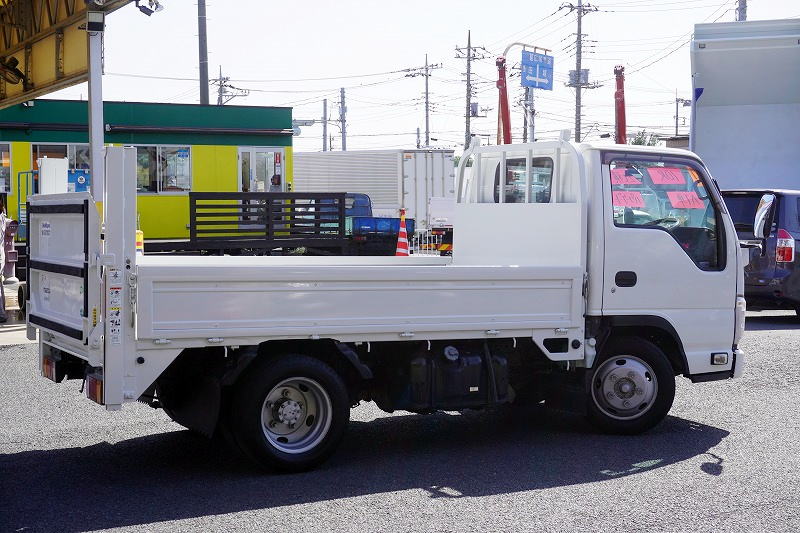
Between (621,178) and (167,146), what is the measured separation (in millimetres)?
19823

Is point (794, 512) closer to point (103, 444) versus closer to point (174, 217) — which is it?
point (103, 444)

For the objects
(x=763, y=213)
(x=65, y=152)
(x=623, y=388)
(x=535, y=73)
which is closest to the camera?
(x=623, y=388)

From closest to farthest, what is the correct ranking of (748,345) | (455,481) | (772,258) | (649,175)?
(455,481) < (649,175) < (748,345) < (772,258)

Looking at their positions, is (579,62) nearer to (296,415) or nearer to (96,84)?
(96,84)

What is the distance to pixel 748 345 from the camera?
12.8 meters

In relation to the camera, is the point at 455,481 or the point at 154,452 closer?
the point at 455,481

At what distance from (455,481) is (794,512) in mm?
2049

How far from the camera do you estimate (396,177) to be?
36.7m

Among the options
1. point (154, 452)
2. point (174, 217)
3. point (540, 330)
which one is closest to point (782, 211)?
point (540, 330)

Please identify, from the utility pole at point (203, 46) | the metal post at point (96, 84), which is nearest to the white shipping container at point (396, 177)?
the utility pole at point (203, 46)

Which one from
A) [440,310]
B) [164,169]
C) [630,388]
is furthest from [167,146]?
[440,310]

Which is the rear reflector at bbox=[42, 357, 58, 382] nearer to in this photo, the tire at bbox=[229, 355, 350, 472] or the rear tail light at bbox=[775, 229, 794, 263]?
the tire at bbox=[229, 355, 350, 472]

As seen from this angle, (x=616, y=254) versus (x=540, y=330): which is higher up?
(x=616, y=254)

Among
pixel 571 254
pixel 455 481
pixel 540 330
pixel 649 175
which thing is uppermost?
pixel 649 175
